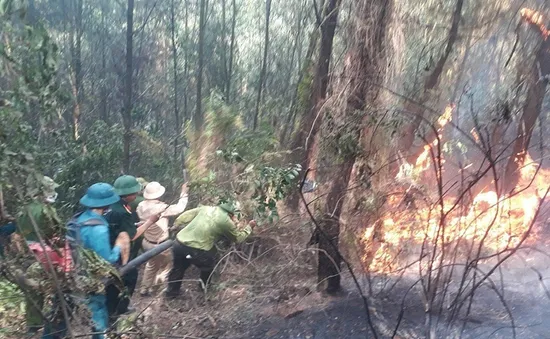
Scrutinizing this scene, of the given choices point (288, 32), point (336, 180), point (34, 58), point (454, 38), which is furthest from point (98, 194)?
point (288, 32)

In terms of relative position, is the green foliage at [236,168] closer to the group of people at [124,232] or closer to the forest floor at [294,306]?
the group of people at [124,232]

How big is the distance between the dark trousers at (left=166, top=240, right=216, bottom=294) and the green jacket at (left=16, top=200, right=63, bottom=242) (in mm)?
2857

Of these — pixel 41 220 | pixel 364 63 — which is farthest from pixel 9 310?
pixel 364 63

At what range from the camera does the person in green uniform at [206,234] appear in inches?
247

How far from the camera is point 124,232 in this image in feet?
17.1

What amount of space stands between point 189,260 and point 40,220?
10.5 feet

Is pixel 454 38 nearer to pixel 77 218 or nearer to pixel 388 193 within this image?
pixel 388 193


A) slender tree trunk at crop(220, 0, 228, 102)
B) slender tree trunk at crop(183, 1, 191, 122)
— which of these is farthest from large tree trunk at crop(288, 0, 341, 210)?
slender tree trunk at crop(183, 1, 191, 122)

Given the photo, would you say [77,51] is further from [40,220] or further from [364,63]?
[40,220]

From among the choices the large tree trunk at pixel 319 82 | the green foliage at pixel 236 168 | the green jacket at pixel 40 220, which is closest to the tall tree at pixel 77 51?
the green foliage at pixel 236 168

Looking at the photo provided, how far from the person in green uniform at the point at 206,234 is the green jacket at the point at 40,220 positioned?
9.05 feet

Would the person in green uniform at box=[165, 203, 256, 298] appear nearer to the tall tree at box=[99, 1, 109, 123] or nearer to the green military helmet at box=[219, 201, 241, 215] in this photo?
the green military helmet at box=[219, 201, 241, 215]

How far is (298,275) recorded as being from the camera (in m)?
6.75

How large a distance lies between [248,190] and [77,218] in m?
2.11
